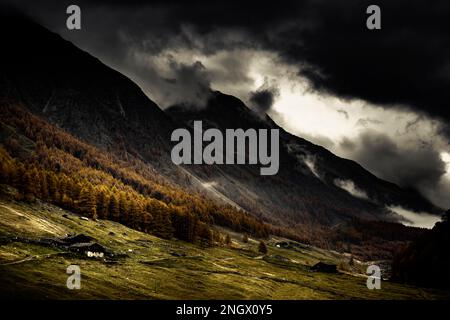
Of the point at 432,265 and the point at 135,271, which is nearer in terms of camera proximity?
the point at 135,271

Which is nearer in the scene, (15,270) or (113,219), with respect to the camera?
(15,270)

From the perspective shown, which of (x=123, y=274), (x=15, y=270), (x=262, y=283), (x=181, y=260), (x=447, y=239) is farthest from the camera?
(x=447, y=239)

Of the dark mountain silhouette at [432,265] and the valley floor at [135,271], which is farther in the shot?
the dark mountain silhouette at [432,265]

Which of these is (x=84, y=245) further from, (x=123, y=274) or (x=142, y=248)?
(x=142, y=248)

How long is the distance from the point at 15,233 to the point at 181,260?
55.8 meters

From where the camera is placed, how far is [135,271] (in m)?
115

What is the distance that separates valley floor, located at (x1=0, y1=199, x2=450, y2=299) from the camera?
8869 cm

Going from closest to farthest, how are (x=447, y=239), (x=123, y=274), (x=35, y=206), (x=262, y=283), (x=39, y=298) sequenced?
(x=39, y=298)
(x=123, y=274)
(x=262, y=283)
(x=35, y=206)
(x=447, y=239)

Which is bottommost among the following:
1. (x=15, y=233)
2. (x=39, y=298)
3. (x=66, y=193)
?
(x=39, y=298)

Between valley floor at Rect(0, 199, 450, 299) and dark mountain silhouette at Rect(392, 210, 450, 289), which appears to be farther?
dark mountain silhouette at Rect(392, 210, 450, 289)

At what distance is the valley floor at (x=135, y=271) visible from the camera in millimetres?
88688

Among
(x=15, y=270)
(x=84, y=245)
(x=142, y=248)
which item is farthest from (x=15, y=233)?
(x=142, y=248)

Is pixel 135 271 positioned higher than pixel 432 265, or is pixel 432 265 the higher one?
pixel 135 271

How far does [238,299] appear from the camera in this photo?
108m
